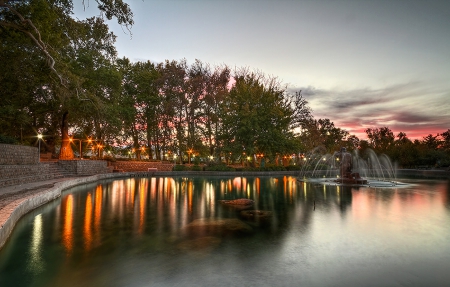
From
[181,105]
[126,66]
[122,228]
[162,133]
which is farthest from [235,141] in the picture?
[122,228]

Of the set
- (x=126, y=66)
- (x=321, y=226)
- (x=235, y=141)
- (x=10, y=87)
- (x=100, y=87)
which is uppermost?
(x=126, y=66)

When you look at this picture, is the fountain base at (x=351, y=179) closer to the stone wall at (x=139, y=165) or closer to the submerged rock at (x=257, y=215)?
the submerged rock at (x=257, y=215)

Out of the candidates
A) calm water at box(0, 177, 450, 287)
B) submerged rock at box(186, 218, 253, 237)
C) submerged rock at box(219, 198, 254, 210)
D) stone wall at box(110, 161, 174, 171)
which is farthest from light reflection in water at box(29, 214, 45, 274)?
stone wall at box(110, 161, 174, 171)

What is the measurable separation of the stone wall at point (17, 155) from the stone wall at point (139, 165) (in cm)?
1766

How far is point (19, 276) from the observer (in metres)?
5.36

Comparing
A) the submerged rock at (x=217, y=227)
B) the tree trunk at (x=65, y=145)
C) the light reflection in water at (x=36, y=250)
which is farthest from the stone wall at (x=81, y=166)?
the submerged rock at (x=217, y=227)

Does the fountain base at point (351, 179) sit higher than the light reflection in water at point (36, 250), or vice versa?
the fountain base at point (351, 179)

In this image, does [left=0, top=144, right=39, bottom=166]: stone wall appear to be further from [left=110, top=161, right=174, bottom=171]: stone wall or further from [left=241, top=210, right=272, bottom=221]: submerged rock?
[left=110, top=161, right=174, bottom=171]: stone wall

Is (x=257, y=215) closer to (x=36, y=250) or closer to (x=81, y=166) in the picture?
(x=36, y=250)

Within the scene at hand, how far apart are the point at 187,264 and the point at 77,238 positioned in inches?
161

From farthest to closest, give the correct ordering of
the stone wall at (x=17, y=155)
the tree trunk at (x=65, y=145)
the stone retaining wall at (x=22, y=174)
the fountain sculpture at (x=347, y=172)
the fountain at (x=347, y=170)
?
the tree trunk at (x=65, y=145)
the fountain at (x=347, y=170)
the fountain sculpture at (x=347, y=172)
the stone wall at (x=17, y=155)
the stone retaining wall at (x=22, y=174)

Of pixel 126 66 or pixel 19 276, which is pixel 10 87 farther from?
pixel 126 66

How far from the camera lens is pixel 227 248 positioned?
698cm

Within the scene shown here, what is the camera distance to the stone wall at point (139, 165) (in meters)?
38.2
